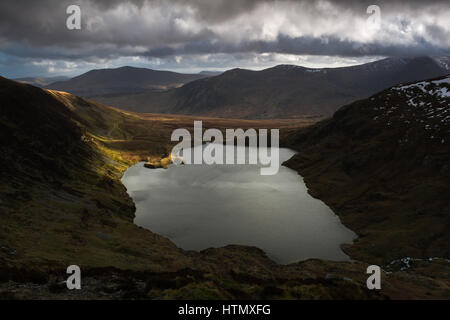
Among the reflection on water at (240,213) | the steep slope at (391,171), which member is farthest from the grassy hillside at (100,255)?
the steep slope at (391,171)

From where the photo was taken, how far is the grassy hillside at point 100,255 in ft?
122

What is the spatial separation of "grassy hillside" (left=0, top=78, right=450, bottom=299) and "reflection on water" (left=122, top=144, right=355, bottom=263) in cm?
572

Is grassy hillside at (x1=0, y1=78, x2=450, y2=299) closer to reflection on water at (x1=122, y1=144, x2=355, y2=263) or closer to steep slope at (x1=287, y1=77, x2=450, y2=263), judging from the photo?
reflection on water at (x1=122, y1=144, x2=355, y2=263)

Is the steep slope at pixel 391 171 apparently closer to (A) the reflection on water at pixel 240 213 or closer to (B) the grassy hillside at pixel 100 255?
(A) the reflection on water at pixel 240 213

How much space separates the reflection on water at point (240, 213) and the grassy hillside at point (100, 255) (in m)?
5.72

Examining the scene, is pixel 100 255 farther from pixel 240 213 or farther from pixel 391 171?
pixel 391 171

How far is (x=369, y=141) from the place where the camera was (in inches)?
5458

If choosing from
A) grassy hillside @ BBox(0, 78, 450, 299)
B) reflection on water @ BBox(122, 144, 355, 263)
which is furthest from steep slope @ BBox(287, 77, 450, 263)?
grassy hillside @ BBox(0, 78, 450, 299)

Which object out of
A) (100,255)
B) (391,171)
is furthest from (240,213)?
(391,171)

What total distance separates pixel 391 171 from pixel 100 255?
321ft

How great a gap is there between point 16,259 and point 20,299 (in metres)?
14.8

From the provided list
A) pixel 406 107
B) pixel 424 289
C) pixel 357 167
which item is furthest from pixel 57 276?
pixel 406 107

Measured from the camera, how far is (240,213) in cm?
9550

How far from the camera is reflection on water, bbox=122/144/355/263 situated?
76.7 meters
